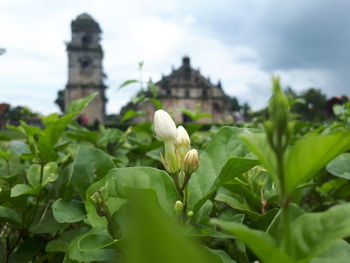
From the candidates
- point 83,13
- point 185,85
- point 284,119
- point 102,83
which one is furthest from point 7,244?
point 185,85

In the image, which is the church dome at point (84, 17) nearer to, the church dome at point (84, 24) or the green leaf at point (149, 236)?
the church dome at point (84, 24)

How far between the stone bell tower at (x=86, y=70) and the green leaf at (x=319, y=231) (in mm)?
27745

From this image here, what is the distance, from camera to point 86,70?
2795 cm

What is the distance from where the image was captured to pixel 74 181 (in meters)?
0.68

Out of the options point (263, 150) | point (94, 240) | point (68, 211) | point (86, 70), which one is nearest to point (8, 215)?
point (68, 211)

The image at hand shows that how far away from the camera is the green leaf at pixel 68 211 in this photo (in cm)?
62

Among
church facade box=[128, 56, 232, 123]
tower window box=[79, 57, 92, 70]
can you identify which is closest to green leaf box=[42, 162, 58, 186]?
tower window box=[79, 57, 92, 70]

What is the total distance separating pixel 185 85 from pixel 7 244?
113 ft

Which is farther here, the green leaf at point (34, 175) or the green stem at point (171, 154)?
the green leaf at point (34, 175)

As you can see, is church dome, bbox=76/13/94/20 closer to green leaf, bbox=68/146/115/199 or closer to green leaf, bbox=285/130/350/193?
green leaf, bbox=68/146/115/199

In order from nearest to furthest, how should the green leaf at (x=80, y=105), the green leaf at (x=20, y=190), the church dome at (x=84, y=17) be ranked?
1. the green leaf at (x=20, y=190)
2. the green leaf at (x=80, y=105)
3. the church dome at (x=84, y=17)

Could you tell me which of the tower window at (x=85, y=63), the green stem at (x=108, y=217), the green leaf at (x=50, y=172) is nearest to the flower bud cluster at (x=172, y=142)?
the green stem at (x=108, y=217)

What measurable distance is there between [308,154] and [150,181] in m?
0.27

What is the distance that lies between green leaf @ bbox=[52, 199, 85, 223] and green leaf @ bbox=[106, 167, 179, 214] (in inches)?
4.7
